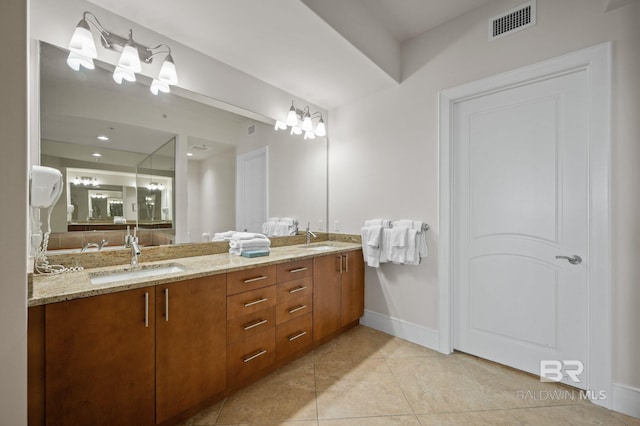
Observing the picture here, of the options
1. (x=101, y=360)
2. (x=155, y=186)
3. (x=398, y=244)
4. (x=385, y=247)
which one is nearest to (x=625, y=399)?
(x=398, y=244)

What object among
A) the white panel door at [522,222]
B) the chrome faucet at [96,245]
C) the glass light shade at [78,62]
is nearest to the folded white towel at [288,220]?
the chrome faucet at [96,245]

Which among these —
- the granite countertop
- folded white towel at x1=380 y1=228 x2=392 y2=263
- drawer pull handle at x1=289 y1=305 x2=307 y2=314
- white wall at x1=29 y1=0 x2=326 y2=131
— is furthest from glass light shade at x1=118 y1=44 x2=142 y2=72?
folded white towel at x1=380 y1=228 x2=392 y2=263

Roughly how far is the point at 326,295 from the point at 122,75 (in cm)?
213

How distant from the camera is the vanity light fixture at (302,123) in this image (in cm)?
273

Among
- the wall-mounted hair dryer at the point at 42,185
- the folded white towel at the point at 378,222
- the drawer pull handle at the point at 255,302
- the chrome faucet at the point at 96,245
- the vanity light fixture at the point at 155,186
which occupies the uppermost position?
the vanity light fixture at the point at 155,186

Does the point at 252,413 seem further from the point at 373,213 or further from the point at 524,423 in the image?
the point at 373,213

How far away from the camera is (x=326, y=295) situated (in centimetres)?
244

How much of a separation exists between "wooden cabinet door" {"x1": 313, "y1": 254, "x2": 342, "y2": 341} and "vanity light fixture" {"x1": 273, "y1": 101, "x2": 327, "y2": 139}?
1320 millimetres

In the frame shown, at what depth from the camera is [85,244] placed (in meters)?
1.70

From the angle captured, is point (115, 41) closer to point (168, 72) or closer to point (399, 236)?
point (168, 72)

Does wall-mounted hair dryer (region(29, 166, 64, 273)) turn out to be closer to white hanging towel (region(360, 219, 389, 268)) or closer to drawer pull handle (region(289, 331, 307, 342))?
drawer pull handle (region(289, 331, 307, 342))

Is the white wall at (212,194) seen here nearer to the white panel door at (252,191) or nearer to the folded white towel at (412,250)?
the white panel door at (252,191)

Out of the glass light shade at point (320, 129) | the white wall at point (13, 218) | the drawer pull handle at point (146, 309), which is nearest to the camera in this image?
the white wall at point (13, 218)

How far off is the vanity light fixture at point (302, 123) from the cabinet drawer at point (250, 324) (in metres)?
1.74
